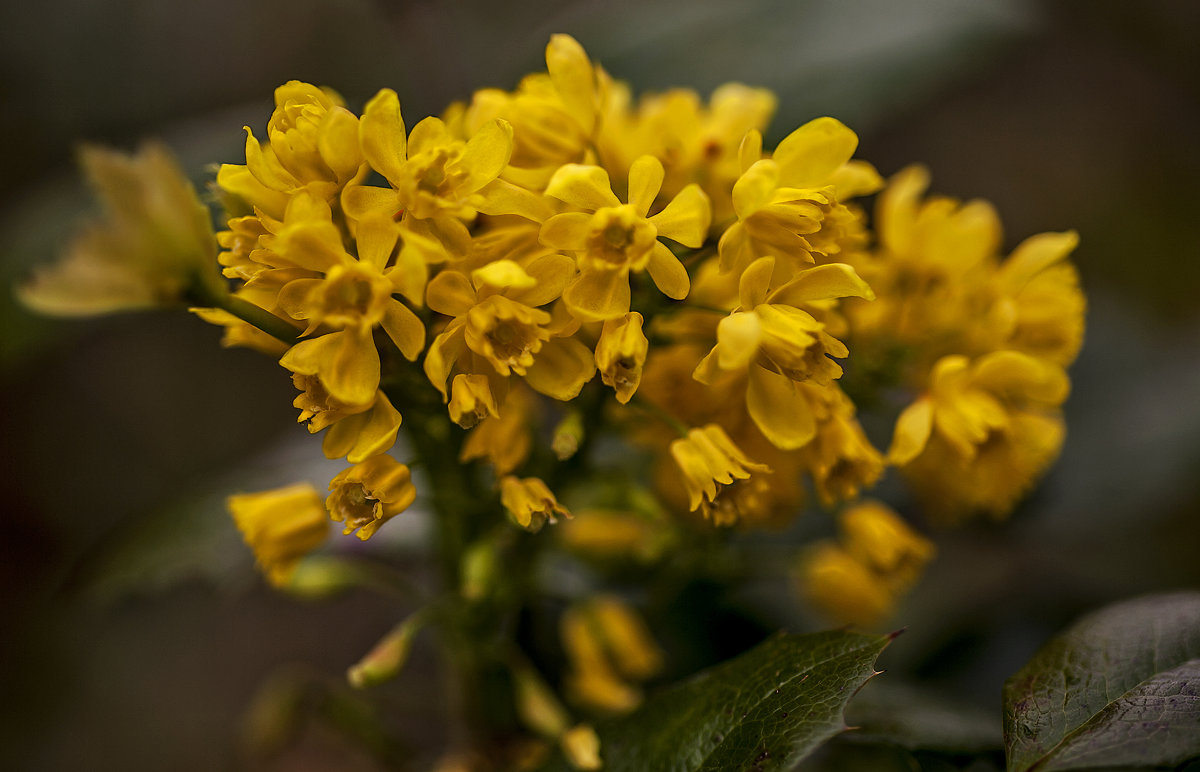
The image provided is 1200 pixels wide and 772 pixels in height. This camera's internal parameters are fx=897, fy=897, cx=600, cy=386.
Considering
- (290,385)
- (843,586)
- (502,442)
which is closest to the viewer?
(502,442)

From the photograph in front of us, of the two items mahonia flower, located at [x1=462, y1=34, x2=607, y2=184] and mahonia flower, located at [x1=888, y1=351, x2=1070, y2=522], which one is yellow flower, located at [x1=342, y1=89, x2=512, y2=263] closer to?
mahonia flower, located at [x1=462, y1=34, x2=607, y2=184]

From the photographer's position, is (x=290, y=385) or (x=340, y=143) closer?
(x=340, y=143)

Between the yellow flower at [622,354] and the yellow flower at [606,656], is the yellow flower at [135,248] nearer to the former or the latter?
the yellow flower at [622,354]

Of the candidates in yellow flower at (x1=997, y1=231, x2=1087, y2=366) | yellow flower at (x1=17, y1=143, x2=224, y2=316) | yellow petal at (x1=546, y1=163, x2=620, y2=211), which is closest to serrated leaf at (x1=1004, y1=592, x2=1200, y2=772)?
yellow flower at (x1=997, y1=231, x2=1087, y2=366)

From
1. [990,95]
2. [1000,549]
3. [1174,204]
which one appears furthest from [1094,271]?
[1000,549]

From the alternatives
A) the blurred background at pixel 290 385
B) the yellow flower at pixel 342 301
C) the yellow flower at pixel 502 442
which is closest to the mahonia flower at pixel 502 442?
the yellow flower at pixel 502 442

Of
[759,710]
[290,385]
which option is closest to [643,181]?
[759,710]

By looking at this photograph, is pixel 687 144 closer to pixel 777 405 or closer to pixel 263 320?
pixel 777 405

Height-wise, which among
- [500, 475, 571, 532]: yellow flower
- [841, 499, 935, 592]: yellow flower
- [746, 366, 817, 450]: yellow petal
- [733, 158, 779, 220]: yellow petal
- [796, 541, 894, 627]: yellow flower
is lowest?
[796, 541, 894, 627]: yellow flower
